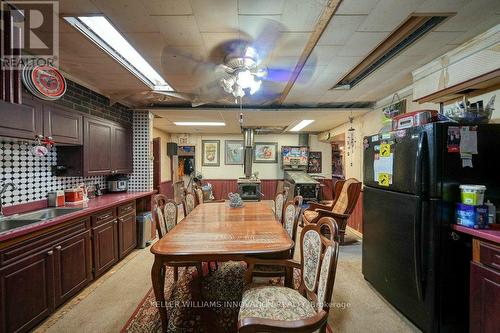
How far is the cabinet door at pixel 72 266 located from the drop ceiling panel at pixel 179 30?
2093 millimetres

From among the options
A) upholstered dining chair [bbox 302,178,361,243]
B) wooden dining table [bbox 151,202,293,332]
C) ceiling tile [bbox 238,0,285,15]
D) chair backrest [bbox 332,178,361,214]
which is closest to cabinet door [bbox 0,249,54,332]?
wooden dining table [bbox 151,202,293,332]

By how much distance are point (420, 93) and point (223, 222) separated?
258 centimetres

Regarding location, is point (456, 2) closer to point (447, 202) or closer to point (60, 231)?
point (447, 202)

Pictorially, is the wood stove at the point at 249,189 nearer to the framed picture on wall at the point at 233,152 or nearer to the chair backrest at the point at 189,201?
the framed picture on wall at the point at 233,152

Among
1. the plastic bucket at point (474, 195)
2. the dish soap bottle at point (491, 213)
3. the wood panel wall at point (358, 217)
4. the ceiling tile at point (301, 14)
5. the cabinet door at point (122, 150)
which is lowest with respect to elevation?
the wood panel wall at point (358, 217)

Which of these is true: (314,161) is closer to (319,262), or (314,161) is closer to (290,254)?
(290,254)

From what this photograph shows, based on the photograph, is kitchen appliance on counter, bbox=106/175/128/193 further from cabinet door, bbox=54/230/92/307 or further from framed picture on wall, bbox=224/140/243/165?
framed picture on wall, bbox=224/140/243/165

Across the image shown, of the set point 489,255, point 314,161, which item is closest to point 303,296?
point 489,255

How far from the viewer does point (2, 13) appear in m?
1.46

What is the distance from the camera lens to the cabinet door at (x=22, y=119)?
72.9 inches

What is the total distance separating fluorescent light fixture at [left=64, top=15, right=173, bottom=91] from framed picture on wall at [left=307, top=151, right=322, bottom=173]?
17.1 feet

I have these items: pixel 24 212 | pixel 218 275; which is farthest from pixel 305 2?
pixel 24 212

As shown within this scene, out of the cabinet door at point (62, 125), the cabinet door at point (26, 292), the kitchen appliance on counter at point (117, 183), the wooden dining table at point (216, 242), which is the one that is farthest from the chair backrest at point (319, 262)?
the kitchen appliance on counter at point (117, 183)

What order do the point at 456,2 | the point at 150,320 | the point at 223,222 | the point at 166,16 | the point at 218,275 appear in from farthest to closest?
1. the point at 218,275
2. the point at 223,222
3. the point at 150,320
4. the point at 166,16
5. the point at 456,2
